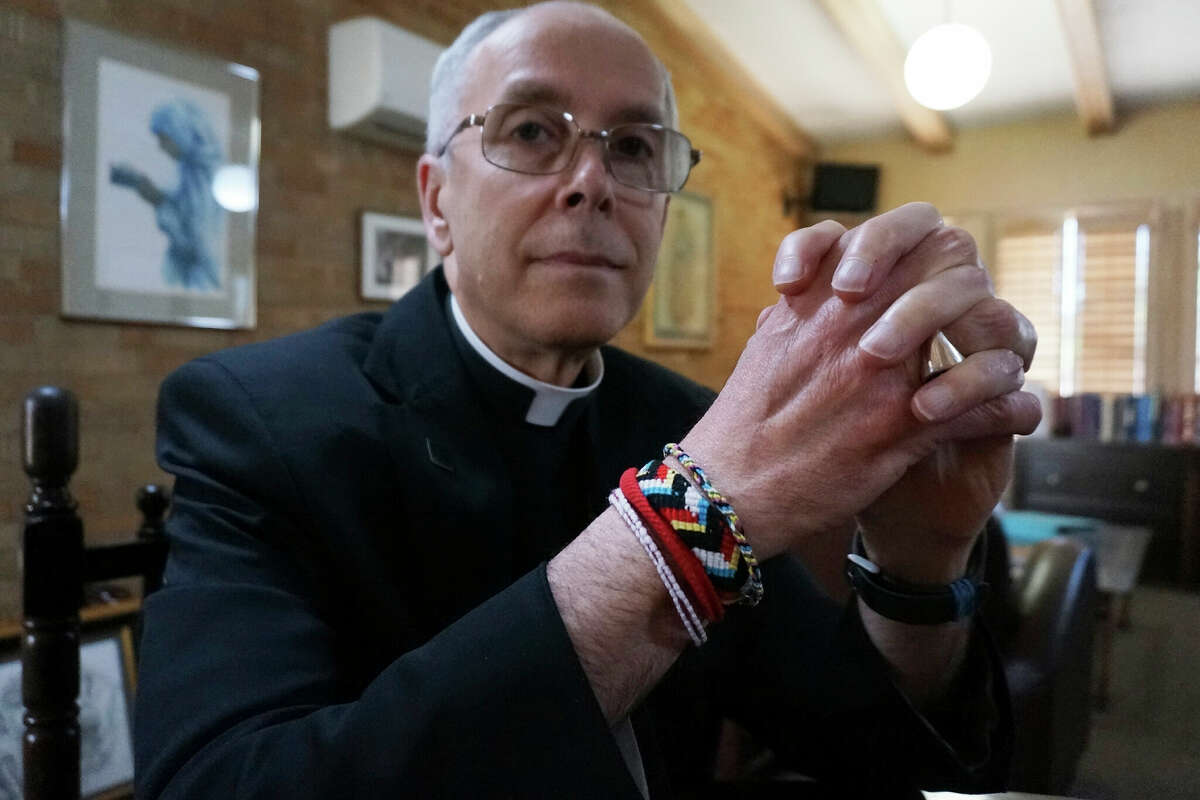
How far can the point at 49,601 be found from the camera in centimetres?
82

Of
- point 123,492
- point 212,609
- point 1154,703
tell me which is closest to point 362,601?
point 212,609

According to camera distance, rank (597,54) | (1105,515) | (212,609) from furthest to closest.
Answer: (1105,515)
(597,54)
(212,609)

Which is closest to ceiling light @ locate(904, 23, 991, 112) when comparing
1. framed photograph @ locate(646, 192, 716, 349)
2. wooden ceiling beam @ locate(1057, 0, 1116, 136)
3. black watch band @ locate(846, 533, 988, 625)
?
wooden ceiling beam @ locate(1057, 0, 1116, 136)

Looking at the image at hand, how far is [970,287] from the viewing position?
49cm

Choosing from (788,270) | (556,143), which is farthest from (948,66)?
(788,270)

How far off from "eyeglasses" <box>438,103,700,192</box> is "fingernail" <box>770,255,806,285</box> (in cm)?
42

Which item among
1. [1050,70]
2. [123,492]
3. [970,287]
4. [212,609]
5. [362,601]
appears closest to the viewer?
[970,287]

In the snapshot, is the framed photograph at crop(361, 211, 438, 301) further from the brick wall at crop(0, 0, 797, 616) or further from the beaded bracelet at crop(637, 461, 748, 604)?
the beaded bracelet at crop(637, 461, 748, 604)

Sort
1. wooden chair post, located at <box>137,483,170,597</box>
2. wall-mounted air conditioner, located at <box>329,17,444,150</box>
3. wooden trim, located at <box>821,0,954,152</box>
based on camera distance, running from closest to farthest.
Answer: wooden chair post, located at <box>137,483,170,597</box> < wall-mounted air conditioner, located at <box>329,17,444,150</box> < wooden trim, located at <box>821,0,954,152</box>

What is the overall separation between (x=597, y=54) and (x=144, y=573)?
2.51 feet

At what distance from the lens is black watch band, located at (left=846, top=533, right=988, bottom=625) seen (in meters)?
0.70

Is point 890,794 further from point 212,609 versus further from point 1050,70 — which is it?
point 1050,70

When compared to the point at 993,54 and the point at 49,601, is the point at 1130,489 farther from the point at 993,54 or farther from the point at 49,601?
the point at 49,601

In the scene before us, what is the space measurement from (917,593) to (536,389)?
0.49 metres
